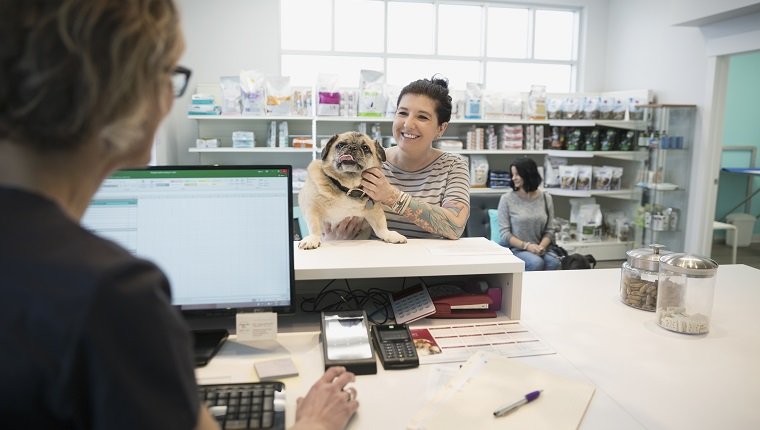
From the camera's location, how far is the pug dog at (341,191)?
6.39ft

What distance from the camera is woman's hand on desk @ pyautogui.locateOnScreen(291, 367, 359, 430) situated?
99cm

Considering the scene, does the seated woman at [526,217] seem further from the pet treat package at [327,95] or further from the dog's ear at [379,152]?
the dog's ear at [379,152]

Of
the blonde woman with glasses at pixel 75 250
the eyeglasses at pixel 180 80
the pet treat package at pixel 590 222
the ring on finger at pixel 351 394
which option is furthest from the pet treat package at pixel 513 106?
the blonde woman with glasses at pixel 75 250

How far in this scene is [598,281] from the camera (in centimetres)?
213

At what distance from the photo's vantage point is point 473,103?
6.05 metres

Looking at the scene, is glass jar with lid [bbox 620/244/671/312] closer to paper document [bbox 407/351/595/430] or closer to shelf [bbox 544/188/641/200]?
paper document [bbox 407/351/595/430]

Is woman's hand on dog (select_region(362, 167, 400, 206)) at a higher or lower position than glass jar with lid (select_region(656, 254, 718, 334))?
higher

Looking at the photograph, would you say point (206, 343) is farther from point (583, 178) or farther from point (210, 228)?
point (583, 178)

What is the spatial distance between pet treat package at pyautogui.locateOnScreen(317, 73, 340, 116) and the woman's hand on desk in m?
4.75

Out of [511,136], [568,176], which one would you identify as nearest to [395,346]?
[511,136]

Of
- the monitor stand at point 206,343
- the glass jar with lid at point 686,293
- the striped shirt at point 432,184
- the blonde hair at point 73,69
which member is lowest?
the monitor stand at point 206,343

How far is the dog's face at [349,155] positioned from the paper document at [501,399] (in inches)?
35.1

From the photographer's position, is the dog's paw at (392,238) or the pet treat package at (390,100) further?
the pet treat package at (390,100)

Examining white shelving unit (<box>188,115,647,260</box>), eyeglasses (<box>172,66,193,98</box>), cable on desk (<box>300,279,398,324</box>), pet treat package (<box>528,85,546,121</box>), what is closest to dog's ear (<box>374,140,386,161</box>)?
cable on desk (<box>300,279,398,324</box>)
